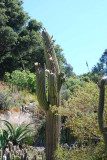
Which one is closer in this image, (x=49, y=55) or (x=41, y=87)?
(x=41, y=87)

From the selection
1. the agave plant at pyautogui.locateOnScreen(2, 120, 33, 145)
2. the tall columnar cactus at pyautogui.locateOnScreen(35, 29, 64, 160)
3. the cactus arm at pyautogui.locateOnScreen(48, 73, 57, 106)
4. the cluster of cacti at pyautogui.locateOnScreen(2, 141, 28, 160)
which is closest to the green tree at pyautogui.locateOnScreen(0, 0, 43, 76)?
the agave plant at pyautogui.locateOnScreen(2, 120, 33, 145)

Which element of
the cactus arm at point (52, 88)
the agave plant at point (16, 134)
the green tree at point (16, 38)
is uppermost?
the green tree at point (16, 38)

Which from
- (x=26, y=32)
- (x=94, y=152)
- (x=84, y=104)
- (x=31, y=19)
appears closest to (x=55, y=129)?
(x=84, y=104)

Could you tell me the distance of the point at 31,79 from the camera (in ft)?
43.4

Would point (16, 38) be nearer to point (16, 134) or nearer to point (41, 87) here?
point (16, 134)

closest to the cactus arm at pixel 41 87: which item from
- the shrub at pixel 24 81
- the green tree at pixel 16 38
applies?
the shrub at pixel 24 81

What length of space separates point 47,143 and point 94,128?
3.13 m

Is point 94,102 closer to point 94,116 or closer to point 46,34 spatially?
point 94,116

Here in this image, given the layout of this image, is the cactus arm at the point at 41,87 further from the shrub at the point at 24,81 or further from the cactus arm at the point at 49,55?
the shrub at the point at 24,81

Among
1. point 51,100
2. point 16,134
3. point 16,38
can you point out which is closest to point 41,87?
point 51,100

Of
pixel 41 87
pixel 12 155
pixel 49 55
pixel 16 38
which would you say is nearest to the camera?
pixel 12 155

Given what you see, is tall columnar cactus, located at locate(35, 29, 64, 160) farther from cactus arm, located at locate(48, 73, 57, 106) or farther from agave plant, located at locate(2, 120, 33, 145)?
agave plant, located at locate(2, 120, 33, 145)

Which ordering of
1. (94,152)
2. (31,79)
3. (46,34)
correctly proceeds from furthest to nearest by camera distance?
1. (31,79)
2. (46,34)
3. (94,152)

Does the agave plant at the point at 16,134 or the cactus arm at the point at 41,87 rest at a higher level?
the cactus arm at the point at 41,87
